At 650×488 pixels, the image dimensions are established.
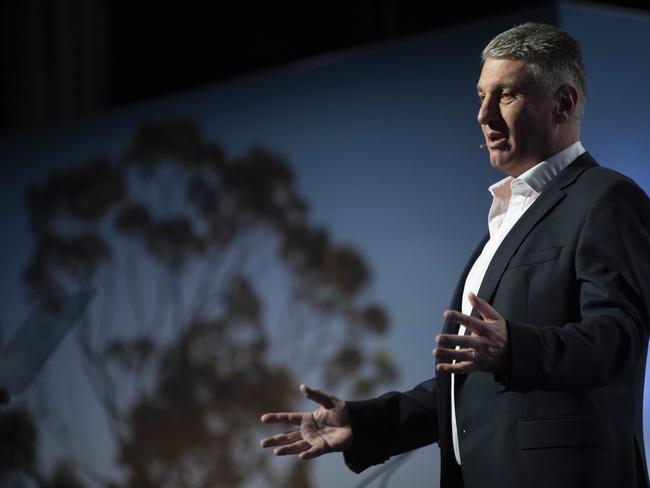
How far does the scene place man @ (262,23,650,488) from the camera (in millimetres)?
1528

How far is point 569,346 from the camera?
4.98 ft

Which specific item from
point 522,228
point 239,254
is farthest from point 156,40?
point 522,228

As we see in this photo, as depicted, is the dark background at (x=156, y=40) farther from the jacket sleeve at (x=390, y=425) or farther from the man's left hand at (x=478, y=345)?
the man's left hand at (x=478, y=345)

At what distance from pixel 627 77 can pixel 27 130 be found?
11.3 ft

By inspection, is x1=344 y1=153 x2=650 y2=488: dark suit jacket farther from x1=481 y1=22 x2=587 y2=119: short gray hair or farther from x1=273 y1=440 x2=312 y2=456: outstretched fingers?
x1=273 y1=440 x2=312 y2=456: outstretched fingers

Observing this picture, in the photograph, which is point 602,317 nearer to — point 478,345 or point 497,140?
point 478,345

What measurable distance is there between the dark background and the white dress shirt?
2.61m

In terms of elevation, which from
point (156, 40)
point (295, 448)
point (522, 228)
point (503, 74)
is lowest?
point (295, 448)

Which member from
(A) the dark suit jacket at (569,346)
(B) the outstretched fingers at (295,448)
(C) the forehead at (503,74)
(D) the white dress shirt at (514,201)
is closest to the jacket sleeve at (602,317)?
(A) the dark suit jacket at (569,346)

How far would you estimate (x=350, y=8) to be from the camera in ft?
15.7

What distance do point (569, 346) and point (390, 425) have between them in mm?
527

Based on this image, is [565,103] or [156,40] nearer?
[565,103]

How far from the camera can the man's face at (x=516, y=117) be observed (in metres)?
1.83

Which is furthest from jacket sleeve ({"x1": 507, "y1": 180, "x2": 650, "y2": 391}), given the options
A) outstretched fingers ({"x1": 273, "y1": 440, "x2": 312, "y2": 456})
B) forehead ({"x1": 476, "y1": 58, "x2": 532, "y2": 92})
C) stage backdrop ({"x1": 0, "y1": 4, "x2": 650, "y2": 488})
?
stage backdrop ({"x1": 0, "y1": 4, "x2": 650, "y2": 488})
